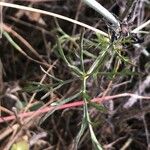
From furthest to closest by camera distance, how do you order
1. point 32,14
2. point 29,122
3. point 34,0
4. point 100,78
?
point 32,14 → point 34,0 → point 29,122 → point 100,78

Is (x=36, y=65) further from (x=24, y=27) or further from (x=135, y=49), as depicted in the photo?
(x=135, y=49)

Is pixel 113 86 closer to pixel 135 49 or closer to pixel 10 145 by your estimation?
pixel 135 49

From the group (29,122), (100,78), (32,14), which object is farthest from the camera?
(32,14)

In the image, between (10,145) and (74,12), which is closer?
(10,145)

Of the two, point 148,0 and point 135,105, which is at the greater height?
point 148,0

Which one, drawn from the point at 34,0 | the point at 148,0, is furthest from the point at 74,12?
the point at 148,0

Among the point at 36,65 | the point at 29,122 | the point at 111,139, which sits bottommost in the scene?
the point at 111,139

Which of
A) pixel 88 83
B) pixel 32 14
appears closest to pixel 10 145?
pixel 88 83

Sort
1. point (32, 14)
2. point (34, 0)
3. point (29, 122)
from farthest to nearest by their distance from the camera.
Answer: point (32, 14) < point (34, 0) < point (29, 122)

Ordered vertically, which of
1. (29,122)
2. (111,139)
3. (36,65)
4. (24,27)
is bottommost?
(111,139)
